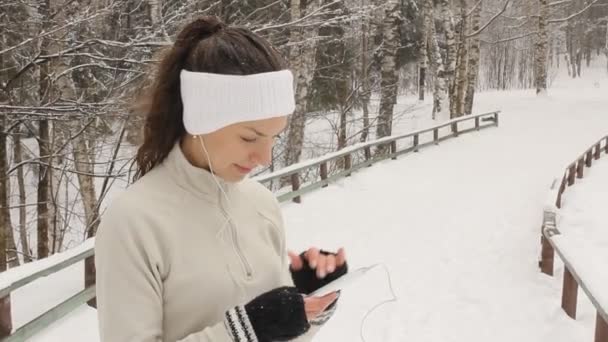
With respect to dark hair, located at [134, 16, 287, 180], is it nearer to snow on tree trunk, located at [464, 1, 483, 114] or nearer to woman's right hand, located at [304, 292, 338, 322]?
woman's right hand, located at [304, 292, 338, 322]

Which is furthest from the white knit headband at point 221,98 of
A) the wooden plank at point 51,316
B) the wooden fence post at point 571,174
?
the wooden fence post at point 571,174

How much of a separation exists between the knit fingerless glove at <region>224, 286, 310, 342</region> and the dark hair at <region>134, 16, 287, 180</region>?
518 millimetres

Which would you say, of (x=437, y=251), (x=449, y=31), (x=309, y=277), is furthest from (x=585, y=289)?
(x=449, y=31)

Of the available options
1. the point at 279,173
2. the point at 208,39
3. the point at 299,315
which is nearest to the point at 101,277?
the point at 299,315

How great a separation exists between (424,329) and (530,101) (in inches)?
1047

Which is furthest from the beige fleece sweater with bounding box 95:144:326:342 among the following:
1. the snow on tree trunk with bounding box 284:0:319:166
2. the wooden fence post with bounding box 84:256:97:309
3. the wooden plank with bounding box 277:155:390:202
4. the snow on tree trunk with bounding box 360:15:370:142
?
the snow on tree trunk with bounding box 360:15:370:142

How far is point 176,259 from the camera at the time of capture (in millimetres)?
1507

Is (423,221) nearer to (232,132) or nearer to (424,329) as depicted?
(424,329)

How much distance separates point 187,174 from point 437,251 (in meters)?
6.66

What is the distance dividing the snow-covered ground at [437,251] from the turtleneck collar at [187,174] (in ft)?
11.3

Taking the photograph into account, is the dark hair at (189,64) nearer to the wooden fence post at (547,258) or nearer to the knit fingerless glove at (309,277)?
the knit fingerless glove at (309,277)

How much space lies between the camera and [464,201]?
36.0ft

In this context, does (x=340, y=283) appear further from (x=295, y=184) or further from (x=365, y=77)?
(x=365, y=77)

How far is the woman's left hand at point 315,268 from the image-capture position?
72.2 inches
